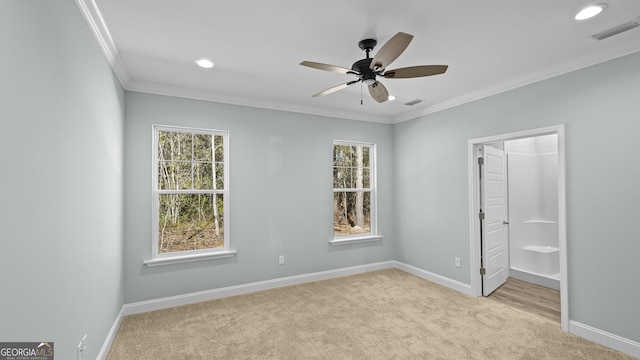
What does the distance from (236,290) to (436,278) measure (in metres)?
2.87

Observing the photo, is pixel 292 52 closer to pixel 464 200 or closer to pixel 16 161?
pixel 16 161

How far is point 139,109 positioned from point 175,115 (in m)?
0.38

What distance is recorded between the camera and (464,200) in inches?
161

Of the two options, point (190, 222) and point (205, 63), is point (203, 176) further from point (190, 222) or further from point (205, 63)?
point (205, 63)

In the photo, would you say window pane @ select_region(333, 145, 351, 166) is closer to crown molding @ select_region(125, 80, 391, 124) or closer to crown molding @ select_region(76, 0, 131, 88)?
crown molding @ select_region(125, 80, 391, 124)

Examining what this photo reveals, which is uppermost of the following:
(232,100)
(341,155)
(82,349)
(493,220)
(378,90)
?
(232,100)

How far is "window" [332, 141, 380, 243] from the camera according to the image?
16.1 ft

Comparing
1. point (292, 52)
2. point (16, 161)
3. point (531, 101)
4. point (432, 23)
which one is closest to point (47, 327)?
point (16, 161)

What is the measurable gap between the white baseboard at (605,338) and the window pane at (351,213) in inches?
113

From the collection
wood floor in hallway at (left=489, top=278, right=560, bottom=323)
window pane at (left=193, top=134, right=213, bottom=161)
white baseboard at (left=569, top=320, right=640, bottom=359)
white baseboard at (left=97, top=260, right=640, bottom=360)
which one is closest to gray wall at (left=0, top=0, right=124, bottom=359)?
white baseboard at (left=97, top=260, right=640, bottom=360)

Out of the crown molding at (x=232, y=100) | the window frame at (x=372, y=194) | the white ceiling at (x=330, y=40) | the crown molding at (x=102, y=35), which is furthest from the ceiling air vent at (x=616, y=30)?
the crown molding at (x=102, y=35)

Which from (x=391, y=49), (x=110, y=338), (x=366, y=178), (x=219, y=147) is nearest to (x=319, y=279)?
(x=366, y=178)

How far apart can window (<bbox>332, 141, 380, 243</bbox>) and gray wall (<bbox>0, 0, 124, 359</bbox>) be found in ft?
10.4

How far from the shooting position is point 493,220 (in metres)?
4.16
